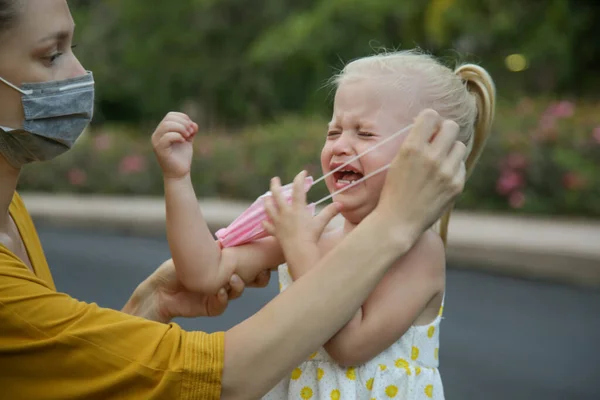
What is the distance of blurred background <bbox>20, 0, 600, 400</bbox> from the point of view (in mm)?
6566

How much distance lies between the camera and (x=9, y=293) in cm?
169

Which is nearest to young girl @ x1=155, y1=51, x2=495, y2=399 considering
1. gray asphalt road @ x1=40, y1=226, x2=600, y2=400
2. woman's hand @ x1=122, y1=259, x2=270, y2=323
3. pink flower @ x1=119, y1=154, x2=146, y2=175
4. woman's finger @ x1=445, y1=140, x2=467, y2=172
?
woman's hand @ x1=122, y1=259, x2=270, y2=323

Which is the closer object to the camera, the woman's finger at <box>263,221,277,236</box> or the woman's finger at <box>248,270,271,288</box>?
the woman's finger at <box>263,221,277,236</box>

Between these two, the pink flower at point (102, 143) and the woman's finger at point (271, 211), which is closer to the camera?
the woman's finger at point (271, 211)

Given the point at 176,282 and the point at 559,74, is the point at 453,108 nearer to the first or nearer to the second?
the point at 176,282

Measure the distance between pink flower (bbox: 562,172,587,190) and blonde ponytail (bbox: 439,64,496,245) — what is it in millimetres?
8330

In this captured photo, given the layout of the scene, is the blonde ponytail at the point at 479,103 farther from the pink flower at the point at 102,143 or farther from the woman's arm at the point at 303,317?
the pink flower at the point at 102,143

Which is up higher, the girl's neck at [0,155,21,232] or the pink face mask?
the girl's neck at [0,155,21,232]

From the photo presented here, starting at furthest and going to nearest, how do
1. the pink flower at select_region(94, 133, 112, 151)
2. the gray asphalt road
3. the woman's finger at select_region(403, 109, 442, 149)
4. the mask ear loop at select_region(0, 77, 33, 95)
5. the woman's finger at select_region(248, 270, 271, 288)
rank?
the pink flower at select_region(94, 133, 112, 151) → the gray asphalt road → the woman's finger at select_region(248, 270, 271, 288) → the mask ear loop at select_region(0, 77, 33, 95) → the woman's finger at select_region(403, 109, 442, 149)

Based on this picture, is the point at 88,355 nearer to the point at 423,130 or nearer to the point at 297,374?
the point at 297,374

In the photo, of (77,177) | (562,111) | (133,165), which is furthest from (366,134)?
(77,177)

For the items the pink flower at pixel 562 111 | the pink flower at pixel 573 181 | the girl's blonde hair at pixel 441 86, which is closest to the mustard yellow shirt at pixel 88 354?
the girl's blonde hair at pixel 441 86

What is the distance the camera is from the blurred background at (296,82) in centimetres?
1085

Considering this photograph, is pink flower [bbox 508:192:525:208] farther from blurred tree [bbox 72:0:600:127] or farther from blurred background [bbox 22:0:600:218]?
blurred tree [bbox 72:0:600:127]
